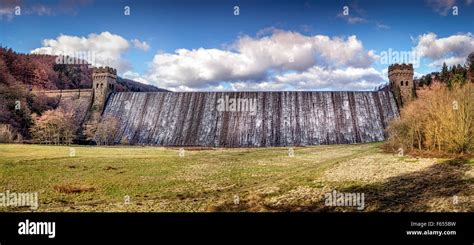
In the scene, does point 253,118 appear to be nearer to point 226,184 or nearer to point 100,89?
point 100,89

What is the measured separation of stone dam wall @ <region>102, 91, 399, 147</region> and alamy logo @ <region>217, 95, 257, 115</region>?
150 millimetres

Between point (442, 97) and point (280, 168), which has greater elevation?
point (442, 97)

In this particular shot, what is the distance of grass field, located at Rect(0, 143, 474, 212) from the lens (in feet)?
46.5

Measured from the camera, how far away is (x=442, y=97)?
79.8 ft

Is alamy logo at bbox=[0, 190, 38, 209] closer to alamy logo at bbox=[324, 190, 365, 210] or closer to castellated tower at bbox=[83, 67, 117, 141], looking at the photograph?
alamy logo at bbox=[324, 190, 365, 210]

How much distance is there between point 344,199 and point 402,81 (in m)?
46.8

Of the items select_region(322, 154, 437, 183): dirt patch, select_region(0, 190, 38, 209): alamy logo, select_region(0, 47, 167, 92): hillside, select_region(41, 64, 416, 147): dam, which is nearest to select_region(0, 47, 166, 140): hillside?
select_region(0, 47, 167, 92): hillside

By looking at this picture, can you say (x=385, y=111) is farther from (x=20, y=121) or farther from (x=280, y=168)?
(x=20, y=121)
